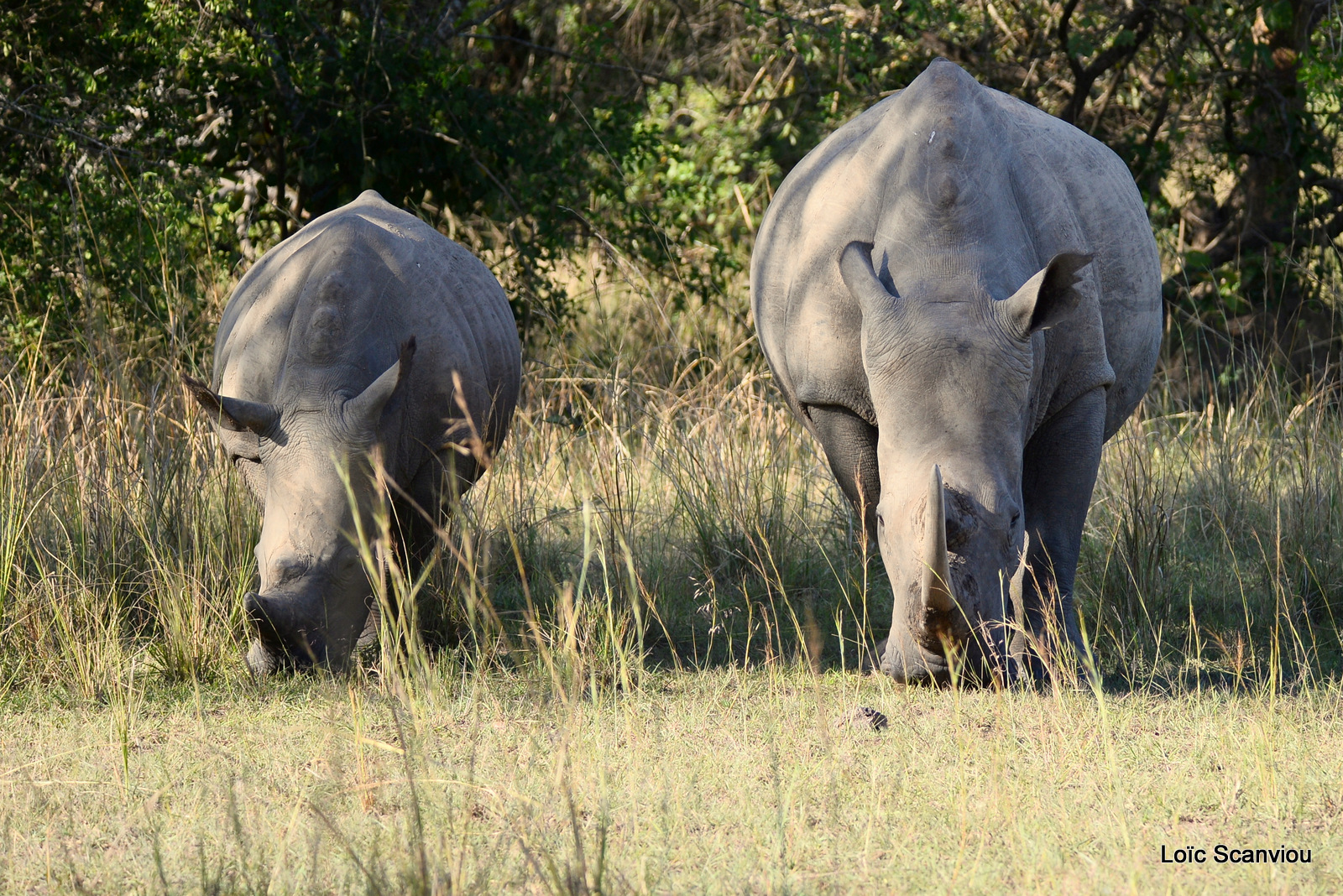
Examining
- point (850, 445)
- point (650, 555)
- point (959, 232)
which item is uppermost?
point (959, 232)

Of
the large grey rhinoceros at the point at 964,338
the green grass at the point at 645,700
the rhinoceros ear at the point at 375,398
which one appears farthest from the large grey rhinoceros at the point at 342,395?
the large grey rhinoceros at the point at 964,338

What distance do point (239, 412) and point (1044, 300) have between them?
2.35 metres

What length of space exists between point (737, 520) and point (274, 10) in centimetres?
395

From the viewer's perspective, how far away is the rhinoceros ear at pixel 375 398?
14.4 ft

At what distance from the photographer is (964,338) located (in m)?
3.94

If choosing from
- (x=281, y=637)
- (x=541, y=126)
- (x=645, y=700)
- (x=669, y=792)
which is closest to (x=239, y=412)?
(x=281, y=637)

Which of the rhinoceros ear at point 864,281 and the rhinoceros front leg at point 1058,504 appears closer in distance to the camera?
the rhinoceros ear at point 864,281

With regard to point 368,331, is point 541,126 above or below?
above

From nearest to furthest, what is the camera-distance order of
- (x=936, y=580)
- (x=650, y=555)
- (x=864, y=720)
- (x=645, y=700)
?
(x=936, y=580)
(x=864, y=720)
(x=645, y=700)
(x=650, y=555)

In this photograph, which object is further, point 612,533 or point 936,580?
point 612,533

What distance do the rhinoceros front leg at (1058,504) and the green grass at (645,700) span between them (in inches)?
13.2

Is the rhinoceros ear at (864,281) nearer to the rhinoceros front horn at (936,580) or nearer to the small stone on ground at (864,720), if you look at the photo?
→ the rhinoceros front horn at (936,580)

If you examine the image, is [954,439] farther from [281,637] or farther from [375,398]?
[281,637]

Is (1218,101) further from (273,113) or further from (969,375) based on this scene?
(969,375)
